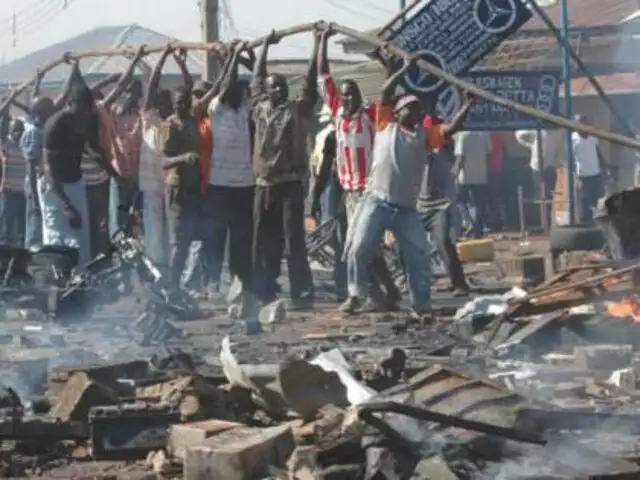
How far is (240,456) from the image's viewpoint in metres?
7.05

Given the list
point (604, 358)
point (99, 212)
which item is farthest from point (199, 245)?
point (604, 358)

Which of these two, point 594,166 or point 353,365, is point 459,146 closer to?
point 594,166

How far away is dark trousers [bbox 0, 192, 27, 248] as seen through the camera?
2045 centimetres

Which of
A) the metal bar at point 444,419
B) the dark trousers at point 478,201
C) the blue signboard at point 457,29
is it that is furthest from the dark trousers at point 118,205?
the metal bar at point 444,419

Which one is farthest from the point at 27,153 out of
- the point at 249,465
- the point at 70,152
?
the point at 249,465

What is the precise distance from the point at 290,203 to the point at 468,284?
260cm

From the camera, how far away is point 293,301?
15000 mm

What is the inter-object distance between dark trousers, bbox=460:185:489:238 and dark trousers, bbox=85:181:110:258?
27.6ft

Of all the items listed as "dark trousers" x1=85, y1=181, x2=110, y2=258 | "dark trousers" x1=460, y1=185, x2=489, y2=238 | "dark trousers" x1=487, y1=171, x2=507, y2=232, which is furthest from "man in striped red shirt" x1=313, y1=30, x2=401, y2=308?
"dark trousers" x1=487, y1=171, x2=507, y2=232

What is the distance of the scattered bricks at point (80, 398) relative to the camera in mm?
8492

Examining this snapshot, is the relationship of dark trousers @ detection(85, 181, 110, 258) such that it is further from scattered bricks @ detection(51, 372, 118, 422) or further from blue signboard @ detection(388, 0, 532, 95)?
scattered bricks @ detection(51, 372, 118, 422)

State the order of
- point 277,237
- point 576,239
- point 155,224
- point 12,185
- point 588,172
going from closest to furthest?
point 277,237
point 576,239
point 155,224
point 12,185
point 588,172

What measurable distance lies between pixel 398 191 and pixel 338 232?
246 cm

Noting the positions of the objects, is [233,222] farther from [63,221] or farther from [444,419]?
[444,419]
